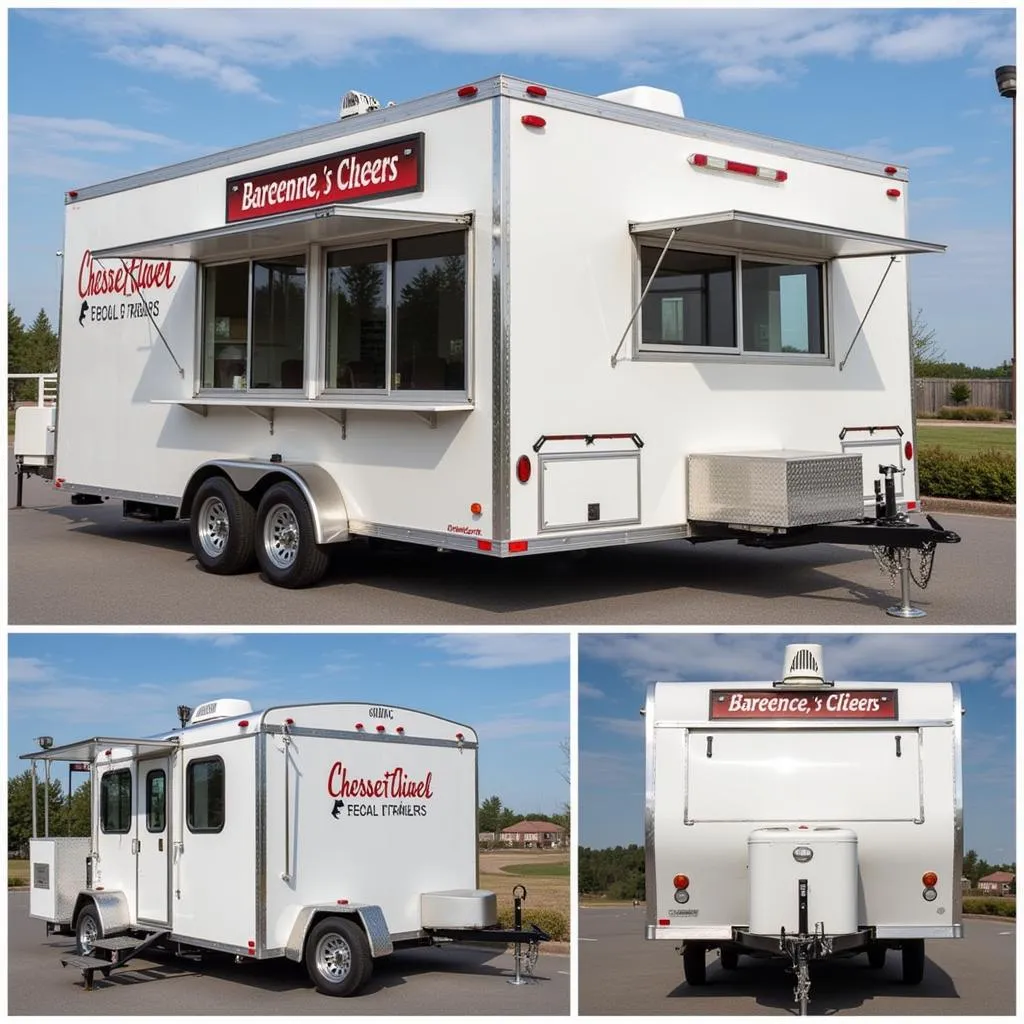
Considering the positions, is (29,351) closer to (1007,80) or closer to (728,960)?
(1007,80)

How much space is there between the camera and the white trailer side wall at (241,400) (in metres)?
8.93

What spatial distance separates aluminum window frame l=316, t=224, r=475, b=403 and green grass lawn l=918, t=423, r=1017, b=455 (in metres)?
14.4

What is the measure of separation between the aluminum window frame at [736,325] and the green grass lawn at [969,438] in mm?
11630

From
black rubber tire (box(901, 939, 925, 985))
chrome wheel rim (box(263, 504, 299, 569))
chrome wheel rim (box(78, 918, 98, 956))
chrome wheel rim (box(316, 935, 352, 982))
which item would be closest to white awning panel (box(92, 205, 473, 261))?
chrome wheel rim (box(263, 504, 299, 569))

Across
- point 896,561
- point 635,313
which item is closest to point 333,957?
point 635,313

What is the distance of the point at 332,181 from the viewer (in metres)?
10.2

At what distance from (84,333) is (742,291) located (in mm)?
6660

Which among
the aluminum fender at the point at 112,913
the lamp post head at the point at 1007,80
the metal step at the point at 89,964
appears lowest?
the metal step at the point at 89,964

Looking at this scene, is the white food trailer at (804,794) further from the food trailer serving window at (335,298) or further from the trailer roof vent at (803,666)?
the food trailer serving window at (335,298)

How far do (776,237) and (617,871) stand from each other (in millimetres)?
6816

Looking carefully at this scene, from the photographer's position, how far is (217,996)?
8.23m

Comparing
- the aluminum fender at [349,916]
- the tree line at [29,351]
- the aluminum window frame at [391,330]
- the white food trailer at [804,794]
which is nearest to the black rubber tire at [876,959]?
the white food trailer at [804,794]

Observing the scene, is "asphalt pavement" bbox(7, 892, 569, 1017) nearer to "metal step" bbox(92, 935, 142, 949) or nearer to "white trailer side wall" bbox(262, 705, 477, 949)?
"metal step" bbox(92, 935, 142, 949)

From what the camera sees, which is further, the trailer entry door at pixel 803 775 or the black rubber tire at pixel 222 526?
the black rubber tire at pixel 222 526
